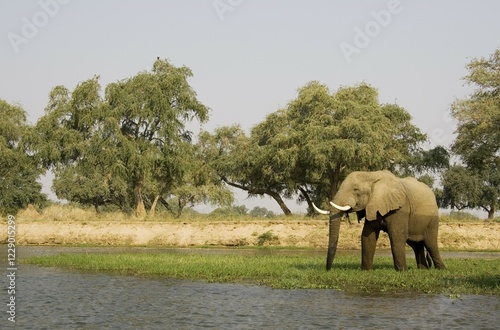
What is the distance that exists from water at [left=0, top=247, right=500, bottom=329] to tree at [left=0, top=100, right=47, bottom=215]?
4267 centimetres

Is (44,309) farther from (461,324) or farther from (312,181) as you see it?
(312,181)

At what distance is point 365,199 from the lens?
24281 millimetres

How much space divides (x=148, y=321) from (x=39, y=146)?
48087mm

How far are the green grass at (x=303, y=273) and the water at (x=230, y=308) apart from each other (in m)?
1.36

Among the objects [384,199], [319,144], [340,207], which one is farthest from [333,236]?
[319,144]

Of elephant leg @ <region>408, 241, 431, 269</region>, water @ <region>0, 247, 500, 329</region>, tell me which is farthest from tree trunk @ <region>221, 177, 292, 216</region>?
water @ <region>0, 247, 500, 329</region>

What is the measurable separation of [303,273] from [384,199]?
12.0ft

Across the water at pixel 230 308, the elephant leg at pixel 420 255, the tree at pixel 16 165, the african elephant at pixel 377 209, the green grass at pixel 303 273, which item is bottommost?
the water at pixel 230 308

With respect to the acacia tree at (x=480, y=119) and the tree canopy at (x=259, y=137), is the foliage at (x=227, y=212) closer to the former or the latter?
the tree canopy at (x=259, y=137)

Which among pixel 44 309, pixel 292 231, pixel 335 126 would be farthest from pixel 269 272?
pixel 335 126

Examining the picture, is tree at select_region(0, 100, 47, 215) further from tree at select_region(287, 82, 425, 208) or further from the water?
the water

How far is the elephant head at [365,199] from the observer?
78.3 ft

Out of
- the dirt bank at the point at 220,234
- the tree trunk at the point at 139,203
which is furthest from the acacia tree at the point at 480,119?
the tree trunk at the point at 139,203

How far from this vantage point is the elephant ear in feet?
78.2
